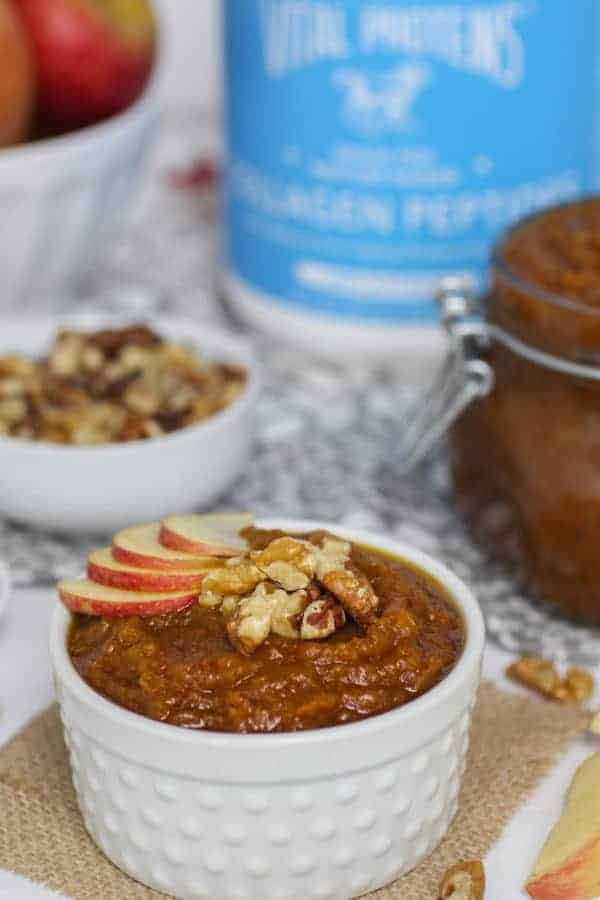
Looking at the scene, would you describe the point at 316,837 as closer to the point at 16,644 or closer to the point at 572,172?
the point at 16,644

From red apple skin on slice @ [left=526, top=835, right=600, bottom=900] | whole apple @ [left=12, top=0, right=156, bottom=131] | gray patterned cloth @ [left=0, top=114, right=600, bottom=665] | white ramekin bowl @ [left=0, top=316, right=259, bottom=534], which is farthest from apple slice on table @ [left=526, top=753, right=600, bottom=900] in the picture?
whole apple @ [left=12, top=0, right=156, bottom=131]

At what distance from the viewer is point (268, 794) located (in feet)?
2.60

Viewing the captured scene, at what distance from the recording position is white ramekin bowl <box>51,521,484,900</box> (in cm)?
79

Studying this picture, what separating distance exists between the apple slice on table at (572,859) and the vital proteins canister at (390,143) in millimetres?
679

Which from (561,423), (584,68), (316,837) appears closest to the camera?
(316,837)

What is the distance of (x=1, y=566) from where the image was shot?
1.12 meters

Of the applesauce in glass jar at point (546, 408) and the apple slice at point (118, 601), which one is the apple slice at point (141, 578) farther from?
the applesauce in glass jar at point (546, 408)

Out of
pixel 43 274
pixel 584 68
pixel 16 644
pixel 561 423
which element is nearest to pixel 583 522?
pixel 561 423

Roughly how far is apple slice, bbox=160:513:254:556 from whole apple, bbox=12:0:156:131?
730mm

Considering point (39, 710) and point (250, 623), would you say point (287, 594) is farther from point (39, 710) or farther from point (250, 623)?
point (39, 710)

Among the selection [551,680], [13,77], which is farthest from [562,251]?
[13,77]

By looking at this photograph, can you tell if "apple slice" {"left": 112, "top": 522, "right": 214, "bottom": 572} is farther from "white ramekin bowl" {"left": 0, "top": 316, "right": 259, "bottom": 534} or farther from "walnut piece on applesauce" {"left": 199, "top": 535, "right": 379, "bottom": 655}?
"white ramekin bowl" {"left": 0, "top": 316, "right": 259, "bottom": 534}

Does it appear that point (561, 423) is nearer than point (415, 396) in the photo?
Yes

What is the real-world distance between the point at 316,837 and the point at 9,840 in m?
0.20
